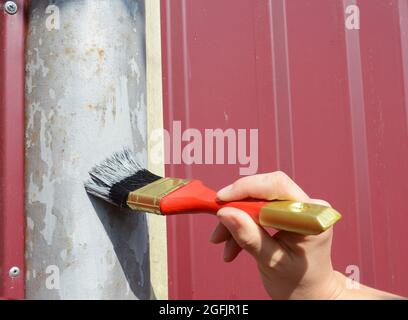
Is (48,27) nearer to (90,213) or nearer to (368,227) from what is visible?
(90,213)

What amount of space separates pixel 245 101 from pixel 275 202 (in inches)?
23.3

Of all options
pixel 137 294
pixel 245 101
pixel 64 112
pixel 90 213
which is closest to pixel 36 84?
pixel 64 112

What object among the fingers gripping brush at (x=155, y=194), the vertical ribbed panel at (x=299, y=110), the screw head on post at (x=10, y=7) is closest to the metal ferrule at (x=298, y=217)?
the fingers gripping brush at (x=155, y=194)

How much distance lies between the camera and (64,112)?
700 millimetres

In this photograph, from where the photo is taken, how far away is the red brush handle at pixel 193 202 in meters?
0.70

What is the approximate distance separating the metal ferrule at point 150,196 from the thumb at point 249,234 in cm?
10

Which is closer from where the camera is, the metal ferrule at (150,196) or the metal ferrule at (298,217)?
the metal ferrule at (298,217)

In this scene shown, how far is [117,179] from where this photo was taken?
0.75m

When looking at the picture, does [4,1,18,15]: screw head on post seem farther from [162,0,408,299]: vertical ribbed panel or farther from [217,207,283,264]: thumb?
[217,207,283,264]: thumb

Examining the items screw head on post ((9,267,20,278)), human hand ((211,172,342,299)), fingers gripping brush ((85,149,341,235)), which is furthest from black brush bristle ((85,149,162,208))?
screw head on post ((9,267,20,278))

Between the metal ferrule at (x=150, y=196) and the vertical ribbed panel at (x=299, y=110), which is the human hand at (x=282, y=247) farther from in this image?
the vertical ribbed panel at (x=299, y=110)

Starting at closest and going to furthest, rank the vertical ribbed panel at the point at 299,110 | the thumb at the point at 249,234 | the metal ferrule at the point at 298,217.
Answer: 1. the metal ferrule at the point at 298,217
2. the thumb at the point at 249,234
3. the vertical ribbed panel at the point at 299,110

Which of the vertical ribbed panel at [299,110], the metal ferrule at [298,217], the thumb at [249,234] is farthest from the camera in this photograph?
the vertical ribbed panel at [299,110]

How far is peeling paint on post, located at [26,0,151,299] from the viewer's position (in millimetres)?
686
